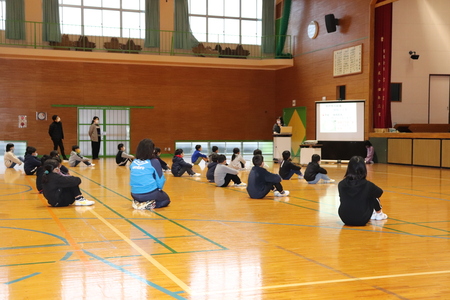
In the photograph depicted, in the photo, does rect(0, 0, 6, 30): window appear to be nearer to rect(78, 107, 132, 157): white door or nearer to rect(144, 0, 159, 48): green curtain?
rect(78, 107, 132, 157): white door

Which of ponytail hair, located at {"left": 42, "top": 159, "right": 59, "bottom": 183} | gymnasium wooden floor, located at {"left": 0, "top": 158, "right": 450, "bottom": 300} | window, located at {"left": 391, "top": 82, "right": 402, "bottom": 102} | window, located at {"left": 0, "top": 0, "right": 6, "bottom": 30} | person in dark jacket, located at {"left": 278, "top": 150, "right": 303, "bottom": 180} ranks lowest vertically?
gymnasium wooden floor, located at {"left": 0, "top": 158, "right": 450, "bottom": 300}

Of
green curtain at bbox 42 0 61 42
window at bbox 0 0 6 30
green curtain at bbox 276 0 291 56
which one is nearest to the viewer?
window at bbox 0 0 6 30

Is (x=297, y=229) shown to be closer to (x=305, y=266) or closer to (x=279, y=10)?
(x=305, y=266)

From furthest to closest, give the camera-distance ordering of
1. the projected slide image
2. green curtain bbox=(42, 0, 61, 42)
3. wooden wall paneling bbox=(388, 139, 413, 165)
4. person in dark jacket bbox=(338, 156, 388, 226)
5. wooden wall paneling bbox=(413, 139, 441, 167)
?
1. green curtain bbox=(42, 0, 61, 42)
2. the projected slide image
3. wooden wall paneling bbox=(388, 139, 413, 165)
4. wooden wall paneling bbox=(413, 139, 441, 167)
5. person in dark jacket bbox=(338, 156, 388, 226)

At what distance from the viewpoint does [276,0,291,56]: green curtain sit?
91.8ft

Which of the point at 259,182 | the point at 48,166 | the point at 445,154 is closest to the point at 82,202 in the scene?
the point at 48,166

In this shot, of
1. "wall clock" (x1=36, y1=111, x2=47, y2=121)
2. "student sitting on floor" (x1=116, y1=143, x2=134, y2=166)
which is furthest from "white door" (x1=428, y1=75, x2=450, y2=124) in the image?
"wall clock" (x1=36, y1=111, x2=47, y2=121)

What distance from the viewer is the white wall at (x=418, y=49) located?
2250 cm

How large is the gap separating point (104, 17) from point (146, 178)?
20360 millimetres

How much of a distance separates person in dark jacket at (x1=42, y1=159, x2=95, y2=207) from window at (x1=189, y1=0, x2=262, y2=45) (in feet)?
66.6

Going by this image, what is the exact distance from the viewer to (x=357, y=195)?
7.35 m

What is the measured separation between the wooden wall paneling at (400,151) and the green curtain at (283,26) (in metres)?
9.17

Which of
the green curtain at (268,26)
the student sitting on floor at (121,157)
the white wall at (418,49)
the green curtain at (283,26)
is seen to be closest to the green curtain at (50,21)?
the student sitting on floor at (121,157)

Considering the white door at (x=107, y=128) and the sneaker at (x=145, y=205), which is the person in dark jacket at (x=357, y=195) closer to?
the sneaker at (x=145, y=205)
